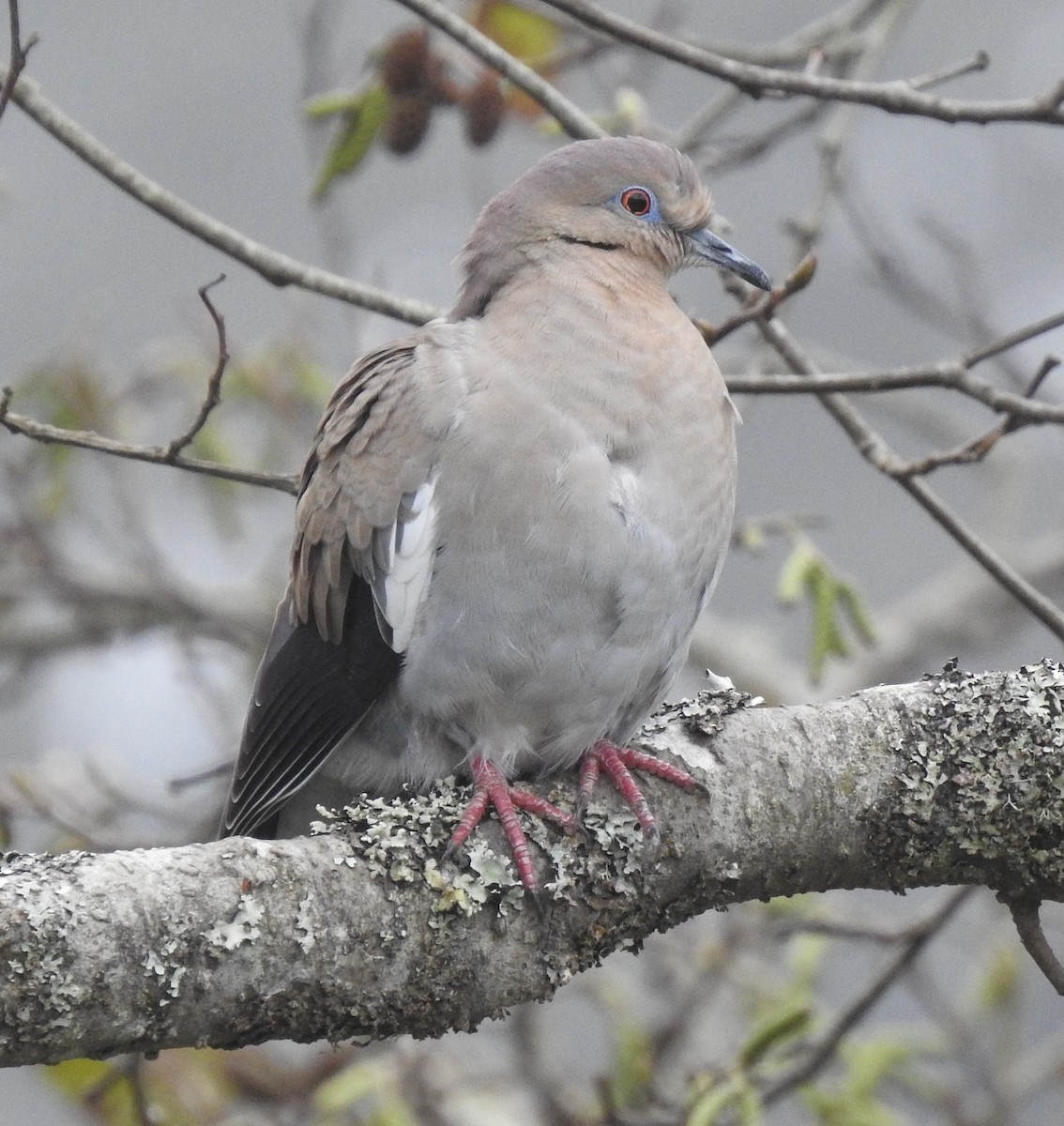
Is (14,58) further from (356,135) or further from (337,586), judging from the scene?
(337,586)

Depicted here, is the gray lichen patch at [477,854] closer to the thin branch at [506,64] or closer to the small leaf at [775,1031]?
the small leaf at [775,1031]

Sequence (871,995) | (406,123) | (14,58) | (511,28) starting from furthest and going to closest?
(511,28), (406,123), (871,995), (14,58)

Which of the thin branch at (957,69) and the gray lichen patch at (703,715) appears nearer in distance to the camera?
the gray lichen patch at (703,715)

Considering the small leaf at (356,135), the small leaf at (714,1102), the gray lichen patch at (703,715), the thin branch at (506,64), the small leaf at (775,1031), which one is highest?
the thin branch at (506,64)

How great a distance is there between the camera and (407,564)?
2.72 meters

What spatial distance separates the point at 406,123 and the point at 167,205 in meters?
0.70

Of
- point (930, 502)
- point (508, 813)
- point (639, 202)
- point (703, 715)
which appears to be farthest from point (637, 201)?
point (508, 813)

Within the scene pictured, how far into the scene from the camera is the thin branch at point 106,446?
260cm

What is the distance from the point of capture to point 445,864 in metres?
2.25

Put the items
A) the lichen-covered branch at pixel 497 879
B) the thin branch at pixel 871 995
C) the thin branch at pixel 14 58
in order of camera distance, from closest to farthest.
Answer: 1. the lichen-covered branch at pixel 497 879
2. the thin branch at pixel 14 58
3. the thin branch at pixel 871 995

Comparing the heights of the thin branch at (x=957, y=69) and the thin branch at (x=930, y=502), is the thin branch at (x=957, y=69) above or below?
above

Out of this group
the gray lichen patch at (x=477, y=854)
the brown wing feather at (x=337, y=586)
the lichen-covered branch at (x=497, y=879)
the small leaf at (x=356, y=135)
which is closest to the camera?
the lichen-covered branch at (x=497, y=879)

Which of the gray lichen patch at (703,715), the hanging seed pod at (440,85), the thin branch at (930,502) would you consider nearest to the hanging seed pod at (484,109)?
the hanging seed pod at (440,85)

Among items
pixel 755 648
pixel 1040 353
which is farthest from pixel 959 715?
pixel 1040 353
